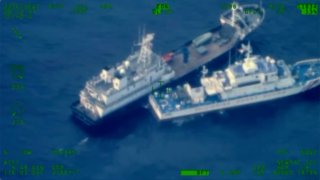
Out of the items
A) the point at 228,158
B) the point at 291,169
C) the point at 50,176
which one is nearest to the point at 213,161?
the point at 228,158

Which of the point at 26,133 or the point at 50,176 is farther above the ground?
the point at 26,133

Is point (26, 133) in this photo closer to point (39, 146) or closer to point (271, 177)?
point (39, 146)

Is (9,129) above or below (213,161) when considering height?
above

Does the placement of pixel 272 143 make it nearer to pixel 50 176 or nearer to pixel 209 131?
Answer: pixel 209 131

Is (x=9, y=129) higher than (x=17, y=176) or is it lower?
higher

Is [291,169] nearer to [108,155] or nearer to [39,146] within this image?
[108,155]

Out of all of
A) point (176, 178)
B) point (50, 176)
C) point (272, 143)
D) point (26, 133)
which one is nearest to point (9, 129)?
point (26, 133)

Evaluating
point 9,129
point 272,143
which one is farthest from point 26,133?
point 272,143
